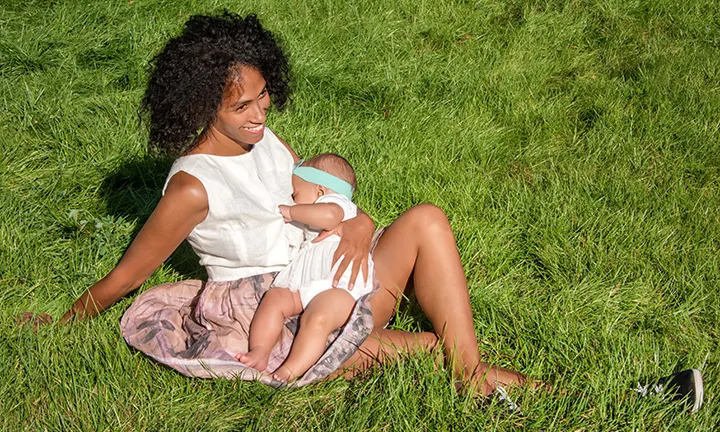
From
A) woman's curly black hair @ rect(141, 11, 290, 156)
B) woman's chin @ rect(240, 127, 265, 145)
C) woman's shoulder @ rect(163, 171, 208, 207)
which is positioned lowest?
woman's shoulder @ rect(163, 171, 208, 207)

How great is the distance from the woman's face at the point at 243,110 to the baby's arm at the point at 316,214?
0.31m

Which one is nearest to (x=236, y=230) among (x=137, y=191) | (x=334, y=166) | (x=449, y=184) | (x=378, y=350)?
(x=334, y=166)

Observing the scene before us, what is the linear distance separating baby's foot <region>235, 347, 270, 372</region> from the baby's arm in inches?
21.8

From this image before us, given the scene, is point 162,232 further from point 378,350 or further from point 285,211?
point 378,350

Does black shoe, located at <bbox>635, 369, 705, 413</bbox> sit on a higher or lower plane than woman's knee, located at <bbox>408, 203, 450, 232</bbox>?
lower

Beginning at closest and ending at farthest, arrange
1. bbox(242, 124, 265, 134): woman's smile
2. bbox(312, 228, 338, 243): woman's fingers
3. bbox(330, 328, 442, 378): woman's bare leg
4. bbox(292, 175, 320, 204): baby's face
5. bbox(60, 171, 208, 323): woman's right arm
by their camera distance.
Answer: bbox(60, 171, 208, 323): woman's right arm, bbox(330, 328, 442, 378): woman's bare leg, bbox(242, 124, 265, 134): woman's smile, bbox(312, 228, 338, 243): woman's fingers, bbox(292, 175, 320, 204): baby's face

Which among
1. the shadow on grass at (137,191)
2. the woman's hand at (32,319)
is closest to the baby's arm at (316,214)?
the shadow on grass at (137,191)

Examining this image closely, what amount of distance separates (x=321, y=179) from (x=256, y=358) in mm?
858

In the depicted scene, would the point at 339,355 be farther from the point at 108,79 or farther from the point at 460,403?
the point at 108,79

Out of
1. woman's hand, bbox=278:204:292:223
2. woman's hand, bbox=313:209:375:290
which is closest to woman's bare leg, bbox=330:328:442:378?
woman's hand, bbox=313:209:375:290

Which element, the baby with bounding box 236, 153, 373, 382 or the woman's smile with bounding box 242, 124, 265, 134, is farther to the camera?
the woman's smile with bounding box 242, 124, 265, 134

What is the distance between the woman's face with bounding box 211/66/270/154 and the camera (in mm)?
Answer: 2820

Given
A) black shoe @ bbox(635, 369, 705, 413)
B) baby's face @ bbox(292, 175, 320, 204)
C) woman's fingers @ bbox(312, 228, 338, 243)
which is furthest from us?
baby's face @ bbox(292, 175, 320, 204)

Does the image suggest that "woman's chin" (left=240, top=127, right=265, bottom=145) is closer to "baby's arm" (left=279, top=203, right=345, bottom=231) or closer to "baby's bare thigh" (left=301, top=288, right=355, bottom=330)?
"baby's arm" (left=279, top=203, right=345, bottom=231)
